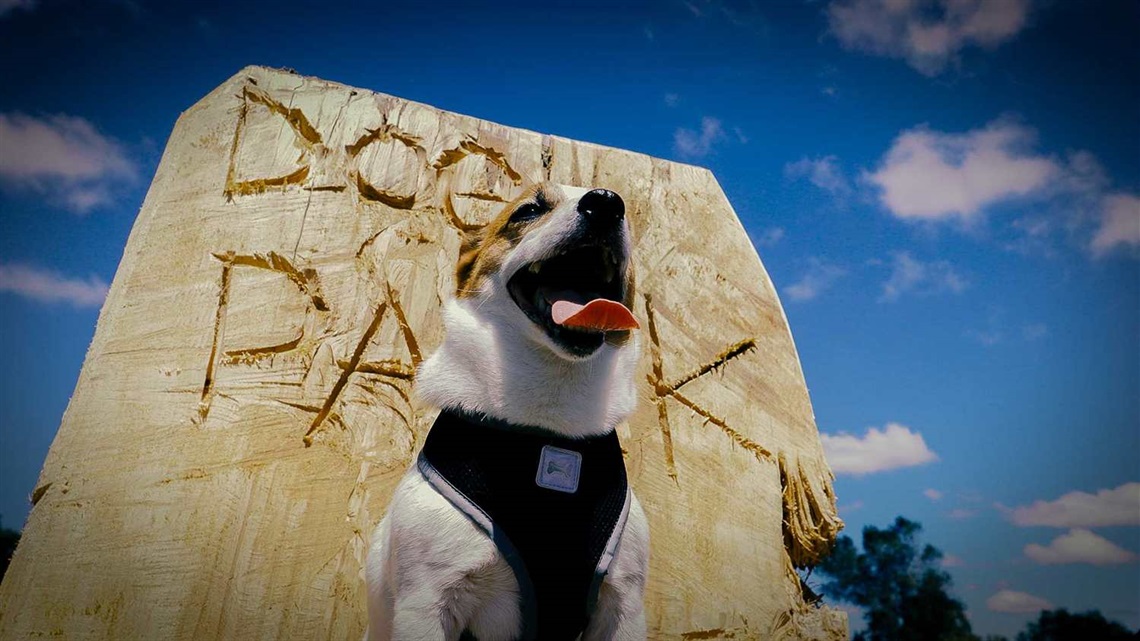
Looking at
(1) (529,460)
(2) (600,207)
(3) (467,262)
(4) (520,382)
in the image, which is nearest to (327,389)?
(3) (467,262)

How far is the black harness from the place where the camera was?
199 cm

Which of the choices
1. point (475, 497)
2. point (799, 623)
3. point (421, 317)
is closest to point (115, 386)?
point (421, 317)

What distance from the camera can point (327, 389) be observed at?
A: 3.29 metres

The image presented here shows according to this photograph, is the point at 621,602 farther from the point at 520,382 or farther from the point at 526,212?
the point at 526,212

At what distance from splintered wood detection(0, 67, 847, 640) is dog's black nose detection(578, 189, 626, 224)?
33.5 inches

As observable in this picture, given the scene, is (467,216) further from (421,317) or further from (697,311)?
(697,311)

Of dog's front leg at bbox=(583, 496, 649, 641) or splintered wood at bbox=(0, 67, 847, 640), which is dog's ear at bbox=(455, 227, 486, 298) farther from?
dog's front leg at bbox=(583, 496, 649, 641)

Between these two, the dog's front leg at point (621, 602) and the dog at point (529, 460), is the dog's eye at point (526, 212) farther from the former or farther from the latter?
the dog's front leg at point (621, 602)

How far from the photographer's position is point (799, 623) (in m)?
3.53

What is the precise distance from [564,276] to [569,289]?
0.15ft

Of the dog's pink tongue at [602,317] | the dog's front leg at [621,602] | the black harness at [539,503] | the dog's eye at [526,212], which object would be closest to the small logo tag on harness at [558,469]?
the black harness at [539,503]

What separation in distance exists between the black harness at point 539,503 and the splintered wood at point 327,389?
1.25 feet

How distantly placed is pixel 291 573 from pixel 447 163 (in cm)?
213

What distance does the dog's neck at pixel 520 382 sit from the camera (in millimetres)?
2230
